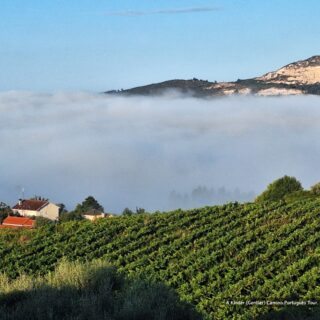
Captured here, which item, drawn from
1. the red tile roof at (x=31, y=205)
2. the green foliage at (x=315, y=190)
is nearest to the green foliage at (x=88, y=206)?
the red tile roof at (x=31, y=205)

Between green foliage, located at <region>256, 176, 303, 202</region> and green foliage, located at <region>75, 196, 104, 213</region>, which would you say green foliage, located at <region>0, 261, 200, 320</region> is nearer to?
green foliage, located at <region>256, 176, 303, 202</region>

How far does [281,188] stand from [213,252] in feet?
59.4

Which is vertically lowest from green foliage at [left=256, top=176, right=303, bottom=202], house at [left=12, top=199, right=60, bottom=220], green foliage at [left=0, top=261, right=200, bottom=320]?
house at [left=12, top=199, right=60, bottom=220]

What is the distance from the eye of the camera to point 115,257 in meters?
20.3

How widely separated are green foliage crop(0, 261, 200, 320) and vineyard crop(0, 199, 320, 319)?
2.52 m

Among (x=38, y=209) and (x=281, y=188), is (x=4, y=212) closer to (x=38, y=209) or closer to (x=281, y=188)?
(x=38, y=209)

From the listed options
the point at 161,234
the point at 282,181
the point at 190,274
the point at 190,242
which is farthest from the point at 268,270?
the point at 282,181

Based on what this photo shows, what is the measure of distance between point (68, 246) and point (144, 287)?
53.5 feet

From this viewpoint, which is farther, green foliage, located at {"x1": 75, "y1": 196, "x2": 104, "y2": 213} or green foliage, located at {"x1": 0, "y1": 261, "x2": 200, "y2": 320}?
green foliage, located at {"x1": 75, "y1": 196, "x2": 104, "y2": 213}

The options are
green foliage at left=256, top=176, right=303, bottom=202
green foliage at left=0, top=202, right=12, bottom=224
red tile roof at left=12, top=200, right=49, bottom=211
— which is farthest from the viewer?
red tile roof at left=12, top=200, right=49, bottom=211

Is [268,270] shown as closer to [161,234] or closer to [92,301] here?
[161,234]

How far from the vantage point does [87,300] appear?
239 inches

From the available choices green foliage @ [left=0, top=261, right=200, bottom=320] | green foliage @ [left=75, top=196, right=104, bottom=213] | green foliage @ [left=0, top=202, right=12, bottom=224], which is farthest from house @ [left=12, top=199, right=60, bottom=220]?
green foliage @ [left=0, top=261, right=200, bottom=320]

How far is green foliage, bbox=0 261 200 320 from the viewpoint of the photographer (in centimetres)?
588
